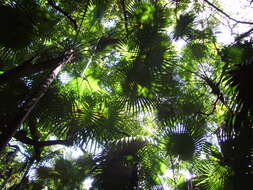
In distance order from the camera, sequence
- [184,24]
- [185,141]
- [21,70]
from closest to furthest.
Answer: [21,70] < [185,141] < [184,24]

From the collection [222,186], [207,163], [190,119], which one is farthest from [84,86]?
[222,186]

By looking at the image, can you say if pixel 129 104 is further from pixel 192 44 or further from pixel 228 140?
pixel 192 44

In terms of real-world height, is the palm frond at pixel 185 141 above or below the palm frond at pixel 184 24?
below

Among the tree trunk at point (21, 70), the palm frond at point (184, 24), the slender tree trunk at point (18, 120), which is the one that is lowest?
the slender tree trunk at point (18, 120)

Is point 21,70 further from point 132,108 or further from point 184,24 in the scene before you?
point 184,24

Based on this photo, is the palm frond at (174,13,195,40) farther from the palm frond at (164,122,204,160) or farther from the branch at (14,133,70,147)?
the branch at (14,133,70,147)

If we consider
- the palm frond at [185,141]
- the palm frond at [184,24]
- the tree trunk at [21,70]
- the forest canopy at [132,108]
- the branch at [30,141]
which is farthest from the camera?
the palm frond at [184,24]

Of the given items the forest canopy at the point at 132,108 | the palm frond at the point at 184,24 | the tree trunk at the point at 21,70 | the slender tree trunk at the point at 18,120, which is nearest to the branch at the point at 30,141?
the forest canopy at the point at 132,108

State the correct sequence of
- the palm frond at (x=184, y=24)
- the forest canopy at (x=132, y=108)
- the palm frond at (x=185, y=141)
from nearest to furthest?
1. the forest canopy at (x=132, y=108)
2. the palm frond at (x=185, y=141)
3. the palm frond at (x=184, y=24)

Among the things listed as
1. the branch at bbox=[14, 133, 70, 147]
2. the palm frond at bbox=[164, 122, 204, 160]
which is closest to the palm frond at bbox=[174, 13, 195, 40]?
the palm frond at bbox=[164, 122, 204, 160]

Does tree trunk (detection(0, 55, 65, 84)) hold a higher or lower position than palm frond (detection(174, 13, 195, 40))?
lower

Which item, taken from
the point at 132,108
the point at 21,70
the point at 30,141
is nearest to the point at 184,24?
the point at 132,108

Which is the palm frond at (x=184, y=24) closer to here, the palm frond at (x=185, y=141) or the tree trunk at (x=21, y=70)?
the palm frond at (x=185, y=141)

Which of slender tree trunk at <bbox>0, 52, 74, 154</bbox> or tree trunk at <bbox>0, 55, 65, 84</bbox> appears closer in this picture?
slender tree trunk at <bbox>0, 52, 74, 154</bbox>
